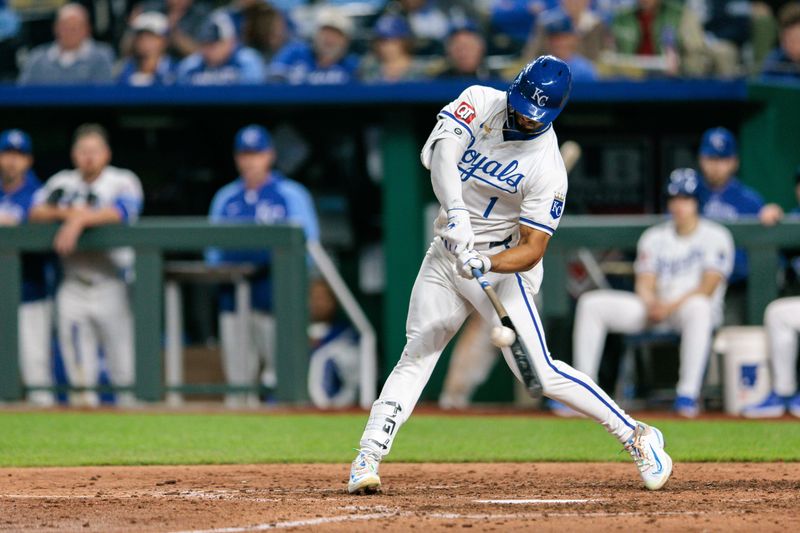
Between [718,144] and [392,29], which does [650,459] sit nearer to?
[718,144]

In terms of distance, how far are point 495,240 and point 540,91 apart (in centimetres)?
66

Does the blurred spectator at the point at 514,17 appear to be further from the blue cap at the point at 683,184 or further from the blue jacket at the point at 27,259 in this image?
the blue jacket at the point at 27,259

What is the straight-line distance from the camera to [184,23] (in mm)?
11555

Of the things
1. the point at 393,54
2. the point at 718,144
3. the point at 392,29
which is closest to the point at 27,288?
the point at 393,54

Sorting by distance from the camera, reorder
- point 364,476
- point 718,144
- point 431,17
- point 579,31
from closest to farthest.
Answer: point 364,476 < point 718,144 < point 579,31 < point 431,17

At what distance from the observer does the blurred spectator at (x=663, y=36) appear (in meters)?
10.2

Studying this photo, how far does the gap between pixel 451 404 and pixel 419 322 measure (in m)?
4.15

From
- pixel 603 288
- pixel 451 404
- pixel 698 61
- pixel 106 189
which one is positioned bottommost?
pixel 451 404

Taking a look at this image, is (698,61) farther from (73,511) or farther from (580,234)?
(73,511)

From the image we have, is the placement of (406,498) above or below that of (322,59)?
below

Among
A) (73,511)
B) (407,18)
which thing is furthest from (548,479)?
(407,18)

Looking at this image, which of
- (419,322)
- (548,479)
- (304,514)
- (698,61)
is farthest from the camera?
(698,61)

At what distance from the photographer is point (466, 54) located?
9.72 m

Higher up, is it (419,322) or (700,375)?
(419,322)
